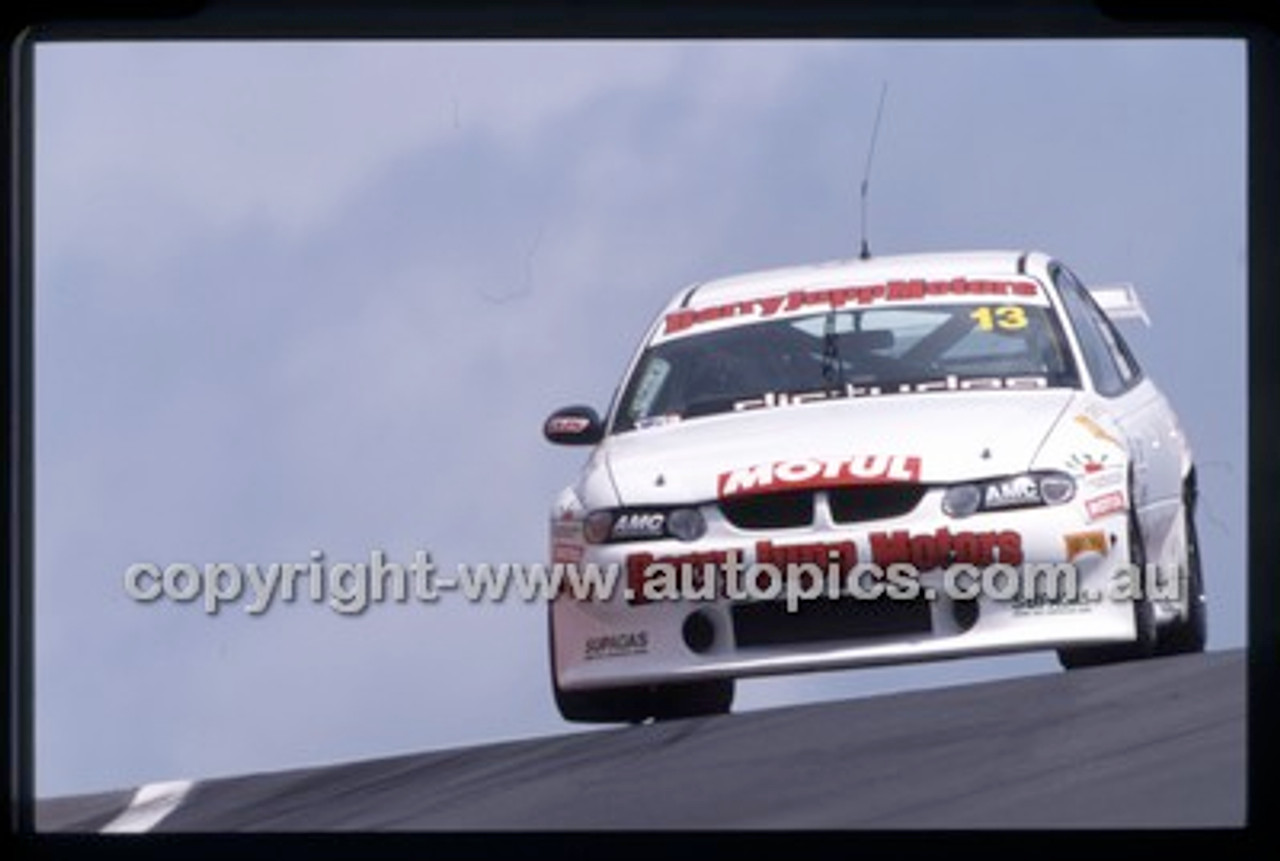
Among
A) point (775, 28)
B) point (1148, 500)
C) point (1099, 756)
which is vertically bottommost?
point (1099, 756)

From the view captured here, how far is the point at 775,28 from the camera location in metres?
4.25

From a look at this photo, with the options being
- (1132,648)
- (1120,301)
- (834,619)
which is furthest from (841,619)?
(1120,301)

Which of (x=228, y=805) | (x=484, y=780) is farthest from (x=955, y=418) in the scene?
(x=228, y=805)

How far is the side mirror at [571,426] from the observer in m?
4.33

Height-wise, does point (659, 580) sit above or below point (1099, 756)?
above

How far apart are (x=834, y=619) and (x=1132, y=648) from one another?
1.27 ft

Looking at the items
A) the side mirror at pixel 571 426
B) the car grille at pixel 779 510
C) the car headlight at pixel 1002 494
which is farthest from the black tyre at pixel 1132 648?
the side mirror at pixel 571 426

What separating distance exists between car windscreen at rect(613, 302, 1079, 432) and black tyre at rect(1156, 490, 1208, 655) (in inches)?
11.7

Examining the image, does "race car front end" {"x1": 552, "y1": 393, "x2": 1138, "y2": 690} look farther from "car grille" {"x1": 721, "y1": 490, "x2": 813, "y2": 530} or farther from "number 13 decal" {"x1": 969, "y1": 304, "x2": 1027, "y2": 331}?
"number 13 decal" {"x1": 969, "y1": 304, "x2": 1027, "y2": 331}

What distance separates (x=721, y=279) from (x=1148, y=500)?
63 centimetres

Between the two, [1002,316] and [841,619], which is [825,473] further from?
[1002,316]

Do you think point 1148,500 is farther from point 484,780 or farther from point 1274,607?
point 484,780

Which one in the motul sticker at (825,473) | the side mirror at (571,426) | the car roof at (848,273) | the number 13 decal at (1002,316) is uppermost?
the car roof at (848,273)

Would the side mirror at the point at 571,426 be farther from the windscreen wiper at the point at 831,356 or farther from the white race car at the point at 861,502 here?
the windscreen wiper at the point at 831,356
